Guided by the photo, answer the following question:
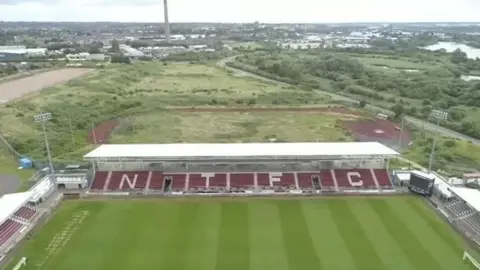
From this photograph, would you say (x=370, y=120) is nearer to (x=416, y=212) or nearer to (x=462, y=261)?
(x=416, y=212)

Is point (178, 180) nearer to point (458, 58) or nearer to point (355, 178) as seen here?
point (355, 178)

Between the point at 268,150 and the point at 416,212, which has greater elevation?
the point at 268,150

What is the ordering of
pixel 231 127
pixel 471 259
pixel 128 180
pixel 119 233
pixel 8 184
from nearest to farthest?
pixel 471 259, pixel 119 233, pixel 128 180, pixel 8 184, pixel 231 127

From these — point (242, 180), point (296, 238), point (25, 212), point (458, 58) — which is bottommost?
point (296, 238)

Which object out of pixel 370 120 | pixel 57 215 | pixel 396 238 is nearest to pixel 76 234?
pixel 57 215

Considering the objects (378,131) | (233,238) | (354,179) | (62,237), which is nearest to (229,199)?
(233,238)

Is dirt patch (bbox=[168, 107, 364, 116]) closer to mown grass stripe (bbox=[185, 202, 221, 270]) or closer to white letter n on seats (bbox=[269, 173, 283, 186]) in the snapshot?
white letter n on seats (bbox=[269, 173, 283, 186])
